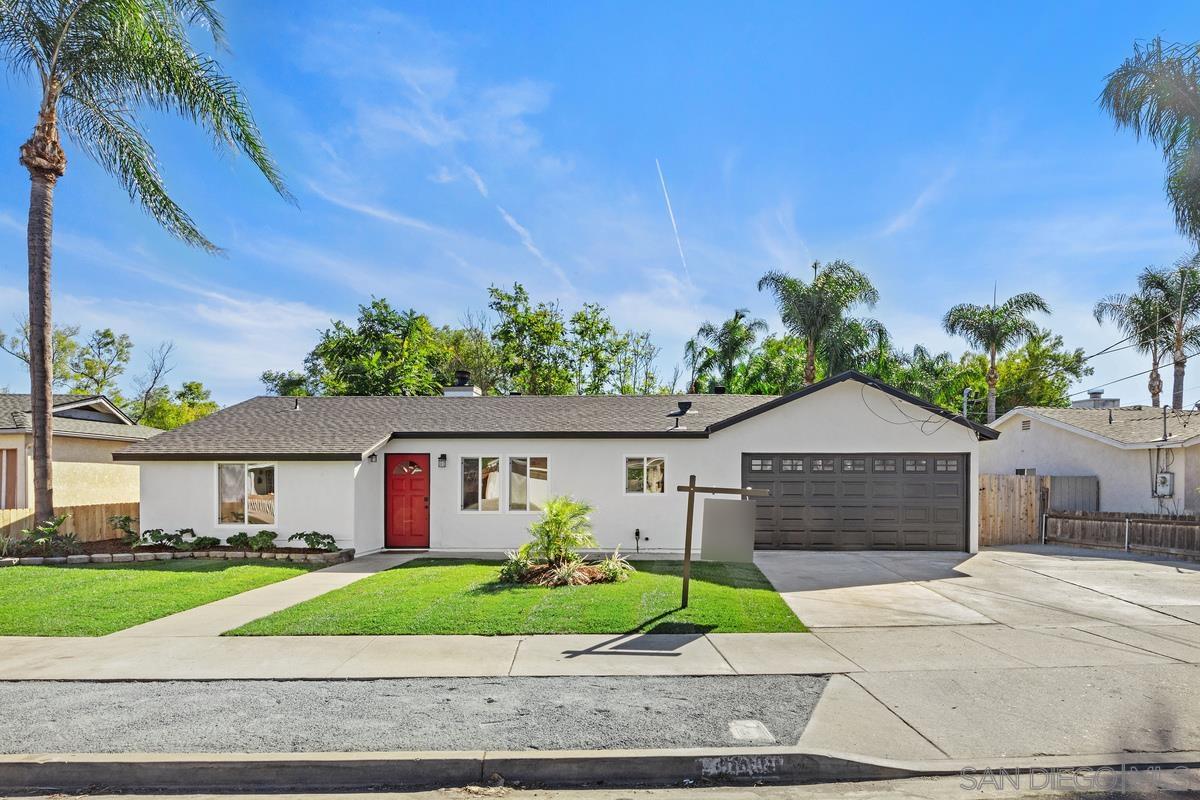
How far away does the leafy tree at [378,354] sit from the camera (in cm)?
3111

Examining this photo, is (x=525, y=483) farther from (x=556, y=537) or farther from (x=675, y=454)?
(x=556, y=537)

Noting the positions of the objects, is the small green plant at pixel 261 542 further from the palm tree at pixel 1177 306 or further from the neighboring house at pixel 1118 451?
the palm tree at pixel 1177 306

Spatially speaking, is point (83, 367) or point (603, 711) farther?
point (83, 367)

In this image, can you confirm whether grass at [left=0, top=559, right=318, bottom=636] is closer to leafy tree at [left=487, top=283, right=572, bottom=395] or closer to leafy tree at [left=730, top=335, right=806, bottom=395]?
leafy tree at [left=730, top=335, right=806, bottom=395]

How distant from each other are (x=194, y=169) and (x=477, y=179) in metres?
7.37

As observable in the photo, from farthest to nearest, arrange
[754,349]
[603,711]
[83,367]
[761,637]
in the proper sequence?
[83,367] → [754,349] → [761,637] → [603,711]

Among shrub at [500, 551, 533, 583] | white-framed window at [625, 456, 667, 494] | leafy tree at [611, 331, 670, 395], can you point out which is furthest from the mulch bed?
leafy tree at [611, 331, 670, 395]

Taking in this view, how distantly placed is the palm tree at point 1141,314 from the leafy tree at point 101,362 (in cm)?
5216

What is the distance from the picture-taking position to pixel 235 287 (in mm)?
24062

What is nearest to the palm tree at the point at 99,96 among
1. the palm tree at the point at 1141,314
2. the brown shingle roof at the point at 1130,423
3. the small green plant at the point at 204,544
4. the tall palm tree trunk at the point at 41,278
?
the tall palm tree trunk at the point at 41,278

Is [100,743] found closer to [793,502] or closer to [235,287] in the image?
[793,502]

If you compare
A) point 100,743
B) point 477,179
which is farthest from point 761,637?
point 477,179

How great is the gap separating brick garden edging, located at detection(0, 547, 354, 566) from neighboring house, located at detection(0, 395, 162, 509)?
4.48 m

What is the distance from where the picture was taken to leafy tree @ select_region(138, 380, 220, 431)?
38.9 metres
